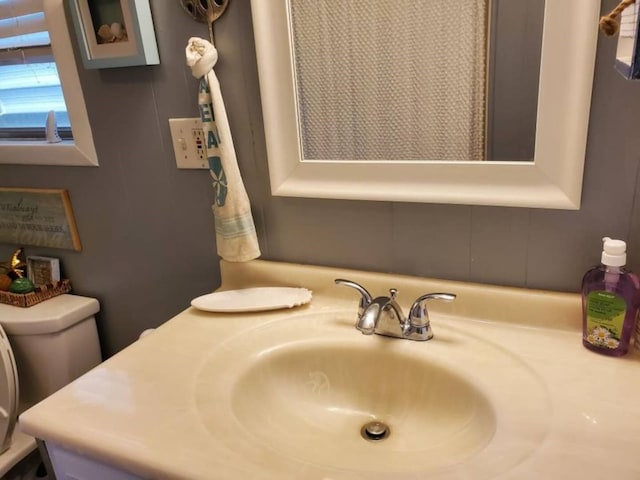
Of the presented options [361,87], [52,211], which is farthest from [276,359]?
[52,211]

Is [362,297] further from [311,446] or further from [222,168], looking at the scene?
[222,168]

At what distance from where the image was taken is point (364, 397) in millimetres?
913

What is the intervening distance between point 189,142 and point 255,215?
0.22 m

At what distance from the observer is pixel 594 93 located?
760 mm

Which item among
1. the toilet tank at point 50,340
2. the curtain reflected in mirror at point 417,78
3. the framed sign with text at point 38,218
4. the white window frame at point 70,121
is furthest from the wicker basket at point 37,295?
the curtain reflected in mirror at point 417,78

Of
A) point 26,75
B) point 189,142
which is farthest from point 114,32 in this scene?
point 26,75

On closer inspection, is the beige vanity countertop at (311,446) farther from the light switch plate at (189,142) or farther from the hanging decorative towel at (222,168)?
the light switch plate at (189,142)

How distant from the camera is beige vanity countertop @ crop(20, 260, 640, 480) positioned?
0.61 m

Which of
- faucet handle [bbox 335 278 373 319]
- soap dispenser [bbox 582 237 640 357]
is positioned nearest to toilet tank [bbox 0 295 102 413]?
faucet handle [bbox 335 278 373 319]

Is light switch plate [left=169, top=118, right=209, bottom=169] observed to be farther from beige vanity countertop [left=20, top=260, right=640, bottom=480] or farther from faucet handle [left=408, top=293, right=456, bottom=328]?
faucet handle [left=408, top=293, right=456, bottom=328]

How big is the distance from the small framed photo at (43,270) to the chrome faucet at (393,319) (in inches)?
38.7

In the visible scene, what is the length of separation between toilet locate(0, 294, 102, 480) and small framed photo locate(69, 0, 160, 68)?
668mm

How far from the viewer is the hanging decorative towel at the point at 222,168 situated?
0.98 m

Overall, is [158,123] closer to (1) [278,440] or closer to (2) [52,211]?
(2) [52,211]
